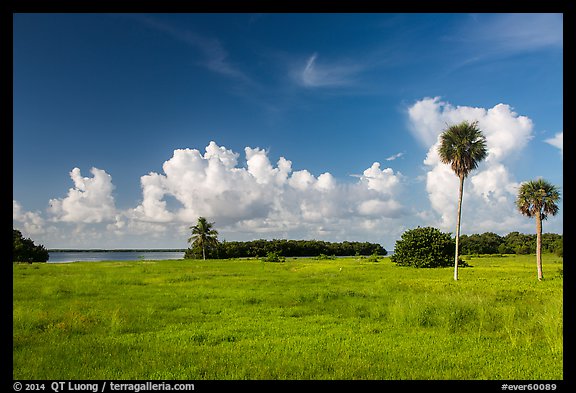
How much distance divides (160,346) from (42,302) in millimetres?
11753

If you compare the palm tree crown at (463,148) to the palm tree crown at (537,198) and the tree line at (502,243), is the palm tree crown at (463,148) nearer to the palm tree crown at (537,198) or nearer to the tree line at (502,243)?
the palm tree crown at (537,198)

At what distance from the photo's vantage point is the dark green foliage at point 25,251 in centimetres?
7012

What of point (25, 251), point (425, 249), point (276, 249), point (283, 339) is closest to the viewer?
point (283, 339)

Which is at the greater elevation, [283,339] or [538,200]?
[538,200]

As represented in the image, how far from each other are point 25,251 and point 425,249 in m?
79.0

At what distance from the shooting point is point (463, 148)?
35594 millimetres

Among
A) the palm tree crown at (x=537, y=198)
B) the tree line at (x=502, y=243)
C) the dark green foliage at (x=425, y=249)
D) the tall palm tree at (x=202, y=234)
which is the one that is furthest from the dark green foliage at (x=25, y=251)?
the tree line at (x=502, y=243)

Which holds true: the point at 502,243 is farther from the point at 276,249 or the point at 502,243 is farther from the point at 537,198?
the point at 537,198

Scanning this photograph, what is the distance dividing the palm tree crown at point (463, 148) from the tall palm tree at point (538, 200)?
25.2 ft

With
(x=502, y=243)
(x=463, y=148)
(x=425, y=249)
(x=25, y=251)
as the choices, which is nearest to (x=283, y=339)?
(x=463, y=148)

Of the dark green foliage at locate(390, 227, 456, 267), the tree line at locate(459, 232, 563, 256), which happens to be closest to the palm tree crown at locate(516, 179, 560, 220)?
the dark green foliage at locate(390, 227, 456, 267)

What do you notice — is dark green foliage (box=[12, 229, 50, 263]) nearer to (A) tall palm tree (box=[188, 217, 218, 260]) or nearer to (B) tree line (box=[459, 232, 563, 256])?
(A) tall palm tree (box=[188, 217, 218, 260])
